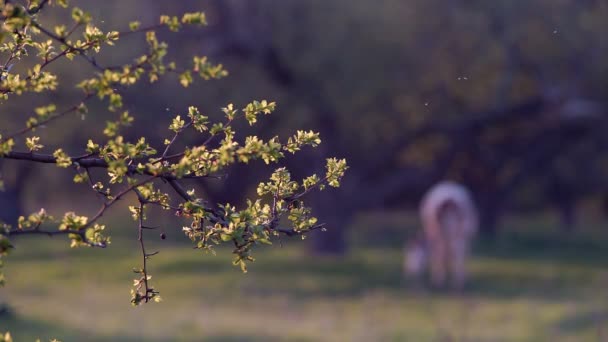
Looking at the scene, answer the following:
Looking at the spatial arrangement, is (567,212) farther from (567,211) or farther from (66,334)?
(66,334)

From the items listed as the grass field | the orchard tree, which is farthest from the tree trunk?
the orchard tree

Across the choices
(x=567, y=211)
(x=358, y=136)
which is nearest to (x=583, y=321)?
(x=358, y=136)

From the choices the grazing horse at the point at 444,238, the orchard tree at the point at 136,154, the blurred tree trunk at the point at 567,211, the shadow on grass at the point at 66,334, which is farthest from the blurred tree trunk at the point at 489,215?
the orchard tree at the point at 136,154

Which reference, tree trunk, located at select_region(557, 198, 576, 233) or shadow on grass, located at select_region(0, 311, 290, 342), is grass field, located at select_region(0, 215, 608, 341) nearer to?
shadow on grass, located at select_region(0, 311, 290, 342)

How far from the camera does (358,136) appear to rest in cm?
3281

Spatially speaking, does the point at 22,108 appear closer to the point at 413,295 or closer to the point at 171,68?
the point at 413,295

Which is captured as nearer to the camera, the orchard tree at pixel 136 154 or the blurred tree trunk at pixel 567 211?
the orchard tree at pixel 136 154

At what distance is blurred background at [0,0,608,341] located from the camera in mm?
20484

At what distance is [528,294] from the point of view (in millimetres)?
24047

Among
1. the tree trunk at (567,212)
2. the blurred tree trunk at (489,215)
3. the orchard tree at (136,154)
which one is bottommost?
the orchard tree at (136,154)

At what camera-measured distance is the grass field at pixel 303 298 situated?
60.3ft

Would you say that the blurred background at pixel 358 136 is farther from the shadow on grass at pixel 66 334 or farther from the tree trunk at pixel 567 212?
the tree trunk at pixel 567 212

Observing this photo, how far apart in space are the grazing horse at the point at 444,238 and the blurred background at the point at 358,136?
0.99 m

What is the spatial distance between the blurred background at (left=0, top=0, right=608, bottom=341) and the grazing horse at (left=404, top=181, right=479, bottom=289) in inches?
39.1
